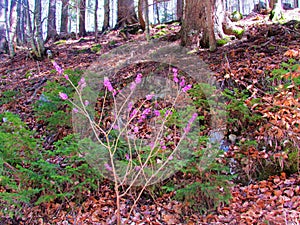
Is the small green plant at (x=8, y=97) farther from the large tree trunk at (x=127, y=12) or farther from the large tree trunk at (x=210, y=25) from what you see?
the large tree trunk at (x=127, y=12)

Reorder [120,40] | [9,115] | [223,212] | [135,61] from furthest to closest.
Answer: [120,40] → [135,61] → [9,115] → [223,212]

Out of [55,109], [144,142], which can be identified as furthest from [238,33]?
[55,109]

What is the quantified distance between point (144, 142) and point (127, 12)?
25.0 ft

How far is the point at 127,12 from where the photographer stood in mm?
9977

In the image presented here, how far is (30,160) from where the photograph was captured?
328 centimetres

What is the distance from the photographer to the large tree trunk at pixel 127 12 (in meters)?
9.94

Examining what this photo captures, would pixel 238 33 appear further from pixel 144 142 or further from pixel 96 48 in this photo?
pixel 96 48

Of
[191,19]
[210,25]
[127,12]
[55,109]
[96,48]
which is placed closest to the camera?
[55,109]

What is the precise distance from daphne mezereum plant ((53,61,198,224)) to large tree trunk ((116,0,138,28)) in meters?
6.08

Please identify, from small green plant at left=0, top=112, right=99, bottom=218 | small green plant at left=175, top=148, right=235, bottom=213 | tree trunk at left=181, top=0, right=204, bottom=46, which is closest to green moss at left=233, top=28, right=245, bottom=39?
tree trunk at left=181, top=0, right=204, bottom=46

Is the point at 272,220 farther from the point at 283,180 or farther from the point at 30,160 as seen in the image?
the point at 30,160

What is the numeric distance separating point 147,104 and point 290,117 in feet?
6.97

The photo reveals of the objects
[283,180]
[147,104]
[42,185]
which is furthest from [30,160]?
[283,180]

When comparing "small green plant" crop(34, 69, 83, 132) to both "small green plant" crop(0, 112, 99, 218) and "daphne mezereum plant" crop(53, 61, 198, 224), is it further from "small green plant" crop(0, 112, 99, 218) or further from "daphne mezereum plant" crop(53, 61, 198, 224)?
"small green plant" crop(0, 112, 99, 218)
